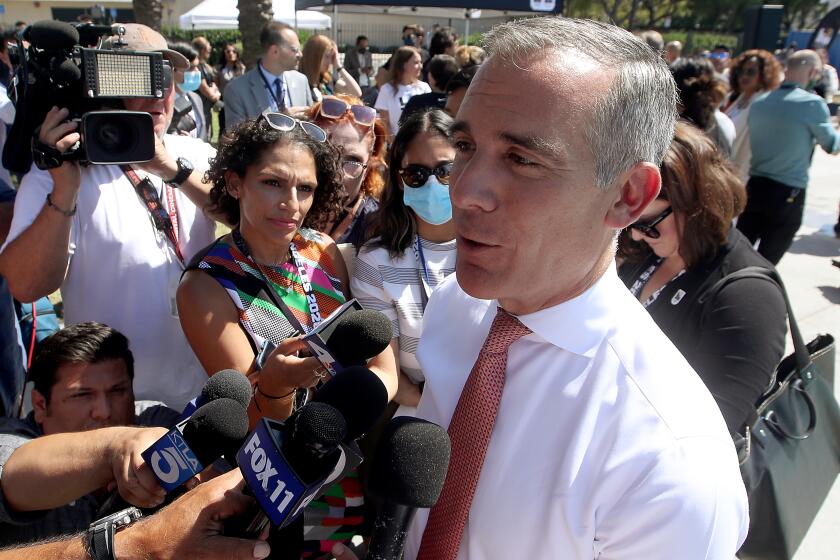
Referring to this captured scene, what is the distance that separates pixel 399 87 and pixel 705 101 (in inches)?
150

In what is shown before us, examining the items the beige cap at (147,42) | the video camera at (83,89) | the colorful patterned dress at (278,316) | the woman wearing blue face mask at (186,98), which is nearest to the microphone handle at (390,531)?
the colorful patterned dress at (278,316)

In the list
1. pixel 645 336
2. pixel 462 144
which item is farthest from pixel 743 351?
pixel 462 144

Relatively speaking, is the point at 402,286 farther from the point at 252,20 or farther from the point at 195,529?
the point at 252,20

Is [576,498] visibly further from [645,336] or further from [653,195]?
[653,195]

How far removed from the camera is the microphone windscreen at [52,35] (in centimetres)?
217

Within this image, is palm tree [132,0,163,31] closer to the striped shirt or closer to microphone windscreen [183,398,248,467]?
the striped shirt

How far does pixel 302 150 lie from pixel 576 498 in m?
1.80

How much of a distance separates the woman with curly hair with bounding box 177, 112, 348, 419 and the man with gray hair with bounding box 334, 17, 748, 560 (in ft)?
2.38

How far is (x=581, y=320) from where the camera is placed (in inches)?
53.7

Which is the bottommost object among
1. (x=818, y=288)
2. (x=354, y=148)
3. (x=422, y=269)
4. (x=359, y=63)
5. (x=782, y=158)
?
(x=818, y=288)

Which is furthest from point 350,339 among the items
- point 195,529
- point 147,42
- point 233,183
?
point 147,42

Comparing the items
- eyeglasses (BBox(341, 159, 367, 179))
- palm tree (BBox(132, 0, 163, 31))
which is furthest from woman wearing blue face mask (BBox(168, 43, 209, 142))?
palm tree (BBox(132, 0, 163, 31))

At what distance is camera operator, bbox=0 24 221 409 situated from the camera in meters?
2.33

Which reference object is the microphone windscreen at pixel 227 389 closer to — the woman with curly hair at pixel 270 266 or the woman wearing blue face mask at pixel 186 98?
the woman with curly hair at pixel 270 266
